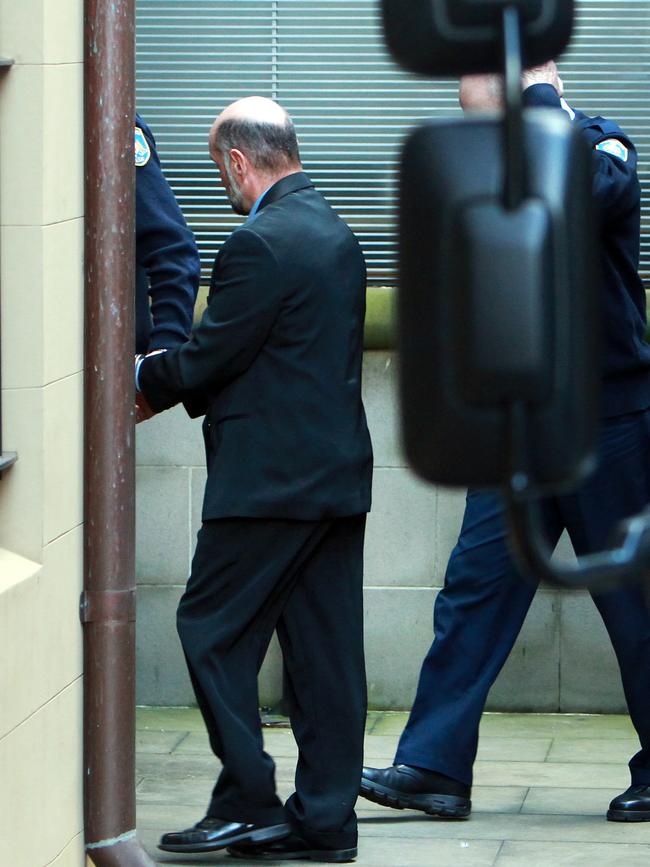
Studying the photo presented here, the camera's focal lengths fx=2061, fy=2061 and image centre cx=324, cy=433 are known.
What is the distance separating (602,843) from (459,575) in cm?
78

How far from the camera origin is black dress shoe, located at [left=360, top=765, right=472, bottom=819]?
5344 millimetres

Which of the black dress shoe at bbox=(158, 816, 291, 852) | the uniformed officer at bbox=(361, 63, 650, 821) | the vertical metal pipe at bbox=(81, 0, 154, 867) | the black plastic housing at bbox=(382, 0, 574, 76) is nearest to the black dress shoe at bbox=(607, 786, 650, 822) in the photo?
the uniformed officer at bbox=(361, 63, 650, 821)

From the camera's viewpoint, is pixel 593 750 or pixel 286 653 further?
pixel 593 750

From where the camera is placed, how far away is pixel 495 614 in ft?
17.5

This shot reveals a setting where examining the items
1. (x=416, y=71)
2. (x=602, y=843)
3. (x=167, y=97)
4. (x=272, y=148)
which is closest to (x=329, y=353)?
(x=272, y=148)

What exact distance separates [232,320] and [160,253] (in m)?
0.40

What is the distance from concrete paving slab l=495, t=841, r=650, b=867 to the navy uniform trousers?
314mm

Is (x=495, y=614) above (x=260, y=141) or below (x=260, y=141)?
below

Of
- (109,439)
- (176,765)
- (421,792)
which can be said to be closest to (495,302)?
(109,439)

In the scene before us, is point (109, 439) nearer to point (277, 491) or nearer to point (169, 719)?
point (277, 491)

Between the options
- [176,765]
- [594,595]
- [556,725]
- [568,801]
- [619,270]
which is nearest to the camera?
[619,270]

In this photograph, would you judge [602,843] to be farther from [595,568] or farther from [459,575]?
[595,568]

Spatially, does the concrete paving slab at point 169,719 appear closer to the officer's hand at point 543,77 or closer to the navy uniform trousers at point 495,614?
→ the navy uniform trousers at point 495,614

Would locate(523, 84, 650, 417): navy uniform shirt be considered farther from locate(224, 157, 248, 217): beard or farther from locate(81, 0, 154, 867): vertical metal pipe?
locate(81, 0, 154, 867): vertical metal pipe
